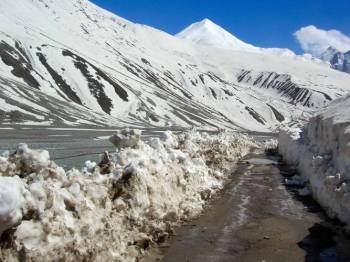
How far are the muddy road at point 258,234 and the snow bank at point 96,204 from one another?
2.74 ft

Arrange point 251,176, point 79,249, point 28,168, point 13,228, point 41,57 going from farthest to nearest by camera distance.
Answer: point 41,57, point 251,176, point 28,168, point 79,249, point 13,228

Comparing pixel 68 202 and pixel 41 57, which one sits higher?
pixel 41 57

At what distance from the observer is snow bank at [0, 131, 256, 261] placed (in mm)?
9938

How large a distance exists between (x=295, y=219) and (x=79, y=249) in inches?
418

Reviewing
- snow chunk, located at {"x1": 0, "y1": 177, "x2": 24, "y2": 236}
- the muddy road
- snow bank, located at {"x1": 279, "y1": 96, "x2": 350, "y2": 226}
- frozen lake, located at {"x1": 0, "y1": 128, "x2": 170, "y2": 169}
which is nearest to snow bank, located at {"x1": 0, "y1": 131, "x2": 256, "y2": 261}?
snow chunk, located at {"x1": 0, "y1": 177, "x2": 24, "y2": 236}

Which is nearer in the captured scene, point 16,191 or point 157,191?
point 16,191

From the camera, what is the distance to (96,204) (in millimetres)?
12469

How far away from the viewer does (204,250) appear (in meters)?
14.5

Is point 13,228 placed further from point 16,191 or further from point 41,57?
point 41,57

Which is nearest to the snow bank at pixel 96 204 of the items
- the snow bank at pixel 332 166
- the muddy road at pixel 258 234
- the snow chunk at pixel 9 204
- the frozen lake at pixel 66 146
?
the snow chunk at pixel 9 204

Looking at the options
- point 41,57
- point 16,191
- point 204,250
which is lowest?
point 204,250

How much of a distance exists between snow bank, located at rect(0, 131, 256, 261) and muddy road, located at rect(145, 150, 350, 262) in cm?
83

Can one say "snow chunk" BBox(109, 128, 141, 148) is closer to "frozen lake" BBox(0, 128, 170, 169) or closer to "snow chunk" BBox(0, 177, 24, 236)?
"snow chunk" BBox(0, 177, 24, 236)

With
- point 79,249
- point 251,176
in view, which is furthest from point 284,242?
point 251,176
